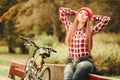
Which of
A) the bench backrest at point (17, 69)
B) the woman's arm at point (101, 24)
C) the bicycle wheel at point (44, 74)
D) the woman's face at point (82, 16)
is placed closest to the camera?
the woman's face at point (82, 16)

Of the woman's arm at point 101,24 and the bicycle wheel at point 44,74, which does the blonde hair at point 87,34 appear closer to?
the woman's arm at point 101,24

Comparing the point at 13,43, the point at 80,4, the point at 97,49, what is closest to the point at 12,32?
the point at 13,43

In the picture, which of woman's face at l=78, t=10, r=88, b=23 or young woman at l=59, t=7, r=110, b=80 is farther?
woman's face at l=78, t=10, r=88, b=23

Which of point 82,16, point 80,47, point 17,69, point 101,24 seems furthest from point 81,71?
point 17,69

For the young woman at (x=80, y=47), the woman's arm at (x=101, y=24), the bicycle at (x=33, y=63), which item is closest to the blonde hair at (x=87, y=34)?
the young woman at (x=80, y=47)

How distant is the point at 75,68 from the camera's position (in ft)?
21.2

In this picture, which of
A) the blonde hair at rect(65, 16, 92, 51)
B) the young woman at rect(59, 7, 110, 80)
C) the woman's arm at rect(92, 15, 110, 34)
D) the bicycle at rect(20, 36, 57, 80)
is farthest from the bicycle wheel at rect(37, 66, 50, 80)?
the woman's arm at rect(92, 15, 110, 34)

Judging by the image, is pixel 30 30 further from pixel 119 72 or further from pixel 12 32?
pixel 119 72

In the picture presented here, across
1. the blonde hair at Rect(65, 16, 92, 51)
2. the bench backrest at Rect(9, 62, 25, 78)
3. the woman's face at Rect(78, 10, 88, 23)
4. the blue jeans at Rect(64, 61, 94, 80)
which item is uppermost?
the woman's face at Rect(78, 10, 88, 23)

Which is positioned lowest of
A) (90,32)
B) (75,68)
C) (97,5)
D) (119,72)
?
(119,72)

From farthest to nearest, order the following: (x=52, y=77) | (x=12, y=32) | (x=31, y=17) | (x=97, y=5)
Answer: (x=12, y=32) → (x=31, y=17) → (x=97, y=5) → (x=52, y=77)

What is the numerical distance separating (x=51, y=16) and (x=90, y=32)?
2186 centimetres

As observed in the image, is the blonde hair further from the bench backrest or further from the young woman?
the bench backrest

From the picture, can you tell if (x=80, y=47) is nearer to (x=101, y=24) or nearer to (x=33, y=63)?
(x=101, y=24)
